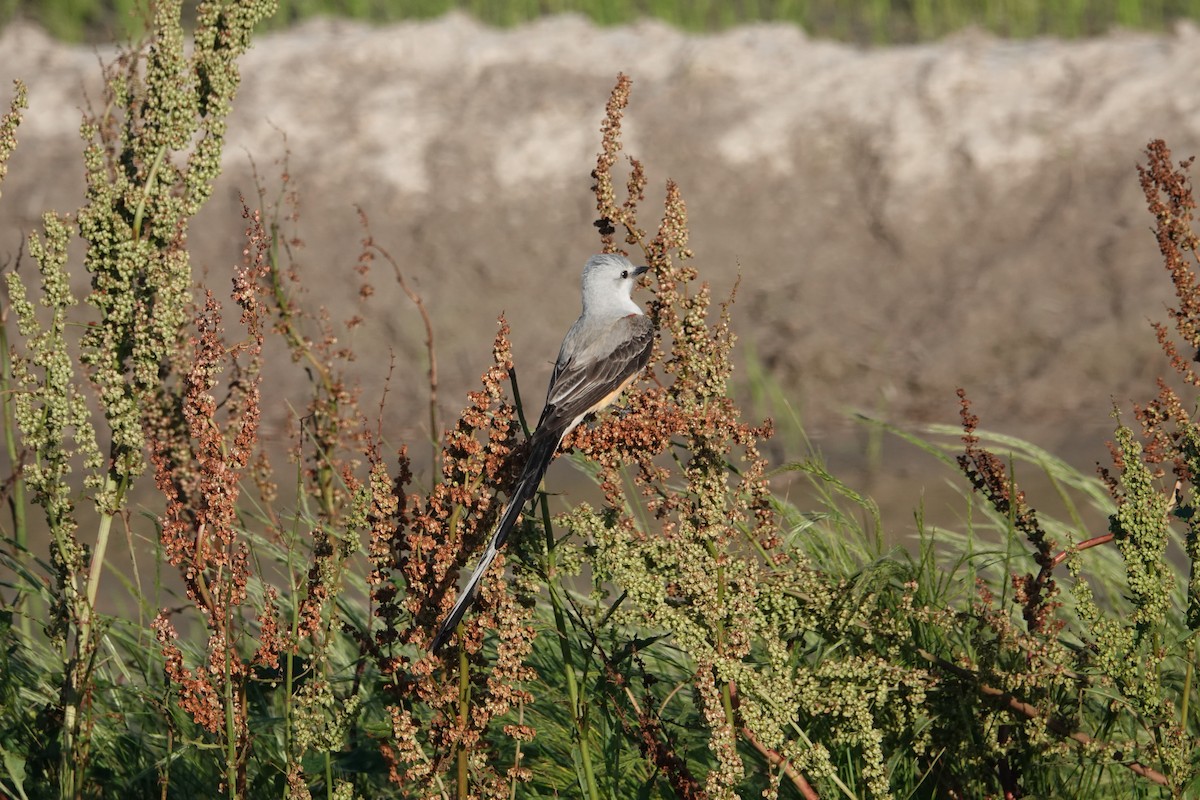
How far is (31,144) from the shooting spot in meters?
12.7

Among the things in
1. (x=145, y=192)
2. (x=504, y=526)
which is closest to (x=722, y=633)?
(x=504, y=526)

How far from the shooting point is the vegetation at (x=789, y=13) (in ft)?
43.0

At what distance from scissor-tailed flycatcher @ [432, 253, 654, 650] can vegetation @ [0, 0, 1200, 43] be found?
8.74 m

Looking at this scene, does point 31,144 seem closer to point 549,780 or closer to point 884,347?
point 884,347

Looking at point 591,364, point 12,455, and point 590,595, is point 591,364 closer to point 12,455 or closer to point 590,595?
point 590,595

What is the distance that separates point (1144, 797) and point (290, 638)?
7.08ft

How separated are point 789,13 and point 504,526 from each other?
1136cm

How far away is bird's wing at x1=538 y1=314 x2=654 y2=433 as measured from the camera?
4.11 m

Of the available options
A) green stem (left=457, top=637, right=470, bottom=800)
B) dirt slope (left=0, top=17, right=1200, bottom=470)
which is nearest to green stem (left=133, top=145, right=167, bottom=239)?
green stem (left=457, top=637, right=470, bottom=800)

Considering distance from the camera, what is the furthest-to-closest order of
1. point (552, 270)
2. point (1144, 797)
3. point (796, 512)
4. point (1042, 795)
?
point (552, 270) < point (796, 512) < point (1144, 797) < point (1042, 795)

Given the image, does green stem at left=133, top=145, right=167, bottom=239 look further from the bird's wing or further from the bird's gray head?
the bird's gray head

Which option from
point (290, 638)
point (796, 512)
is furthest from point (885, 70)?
point (290, 638)

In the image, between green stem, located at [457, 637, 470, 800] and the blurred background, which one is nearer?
green stem, located at [457, 637, 470, 800]

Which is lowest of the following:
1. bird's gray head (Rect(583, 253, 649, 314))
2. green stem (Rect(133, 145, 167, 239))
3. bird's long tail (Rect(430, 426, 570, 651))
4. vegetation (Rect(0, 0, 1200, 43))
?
bird's long tail (Rect(430, 426, 570, 651))
